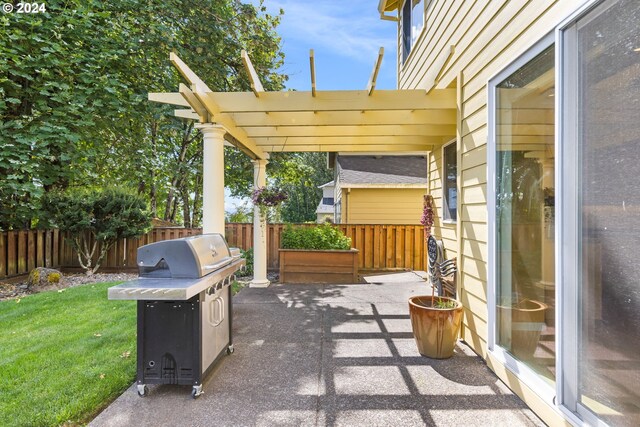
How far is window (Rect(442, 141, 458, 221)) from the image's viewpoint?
422 cm

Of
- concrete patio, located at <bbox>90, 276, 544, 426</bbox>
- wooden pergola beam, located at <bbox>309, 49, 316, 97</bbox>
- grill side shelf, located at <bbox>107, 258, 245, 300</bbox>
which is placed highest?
wooden pergola beam, located at <bbox>309, 49, 316, 97</bbox>

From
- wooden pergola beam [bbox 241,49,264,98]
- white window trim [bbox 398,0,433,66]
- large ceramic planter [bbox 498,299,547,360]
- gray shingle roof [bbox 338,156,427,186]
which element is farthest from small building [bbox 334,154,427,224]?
large ceramic planter [bbox 498,299,547,360]

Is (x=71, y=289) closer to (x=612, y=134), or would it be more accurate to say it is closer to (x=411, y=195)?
(x=612, y=134)

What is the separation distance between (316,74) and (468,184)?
1.89 metres

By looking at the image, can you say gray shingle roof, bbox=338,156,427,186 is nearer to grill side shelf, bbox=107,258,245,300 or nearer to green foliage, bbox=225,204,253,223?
grill side shelf, bbox=107,258,245,300

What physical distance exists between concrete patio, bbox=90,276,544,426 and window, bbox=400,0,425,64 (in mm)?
4735

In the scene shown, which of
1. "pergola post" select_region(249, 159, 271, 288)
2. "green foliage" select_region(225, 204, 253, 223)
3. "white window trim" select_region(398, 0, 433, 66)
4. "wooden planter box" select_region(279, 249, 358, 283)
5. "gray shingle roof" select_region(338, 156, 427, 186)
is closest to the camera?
"white window trim" select_region(398, 0, 433, 66)

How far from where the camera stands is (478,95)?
9.90 feet

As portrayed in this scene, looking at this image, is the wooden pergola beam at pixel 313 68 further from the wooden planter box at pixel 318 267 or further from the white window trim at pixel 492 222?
the wooden planter box at pixel 318 267

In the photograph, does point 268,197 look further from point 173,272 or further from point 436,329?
point 436,329

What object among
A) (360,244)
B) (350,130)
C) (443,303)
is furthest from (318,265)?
(443,303)

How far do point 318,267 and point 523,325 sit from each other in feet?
13.8

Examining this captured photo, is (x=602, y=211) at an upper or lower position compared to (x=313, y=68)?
lower

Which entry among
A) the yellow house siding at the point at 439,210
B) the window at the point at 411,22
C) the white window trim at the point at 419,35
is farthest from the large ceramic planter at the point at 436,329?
the window at the point at 411,22
